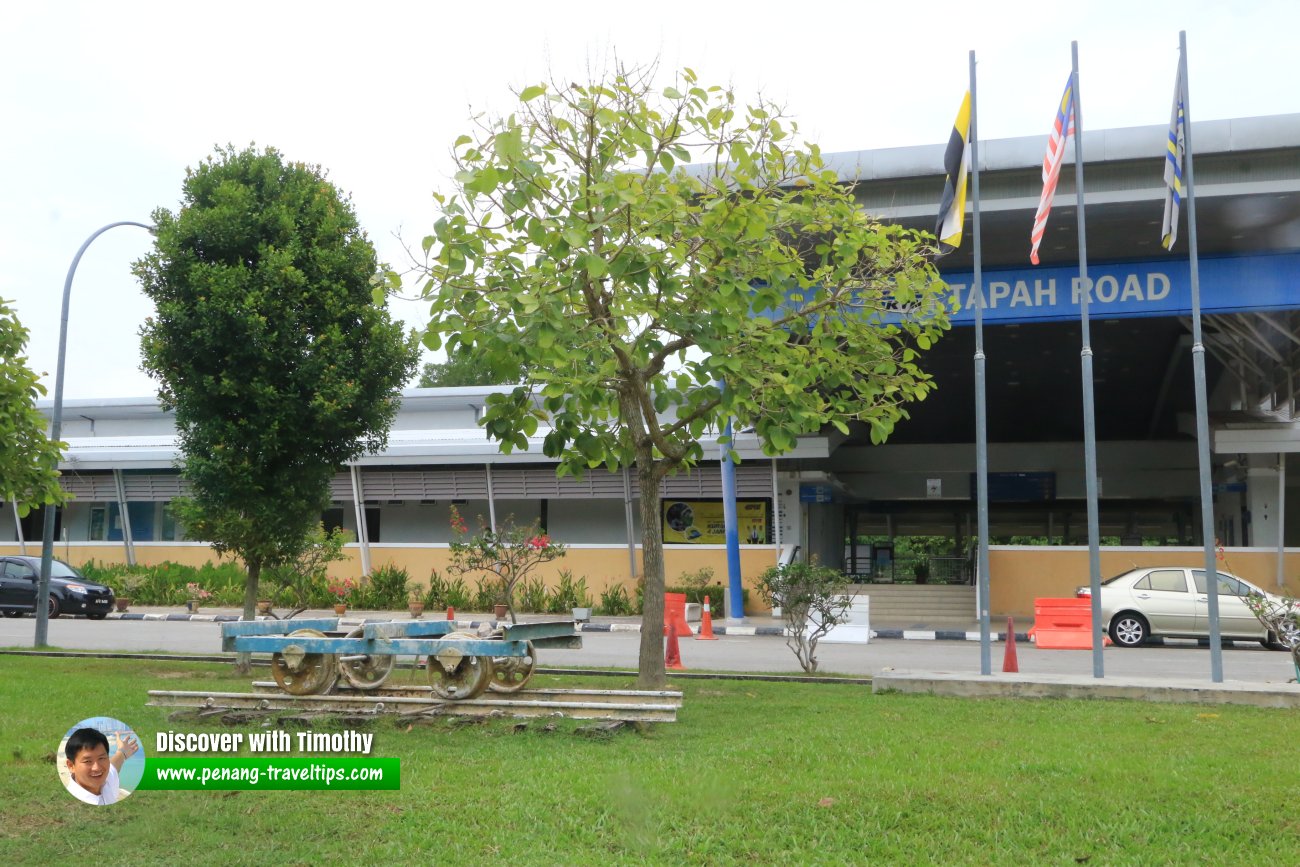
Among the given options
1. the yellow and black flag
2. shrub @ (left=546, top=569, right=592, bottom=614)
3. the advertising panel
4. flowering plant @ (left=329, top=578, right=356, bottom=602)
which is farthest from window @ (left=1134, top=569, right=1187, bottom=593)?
flowering plant @ (left=329, top=578, right=356, bottom=602)

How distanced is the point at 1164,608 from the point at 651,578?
12.9m

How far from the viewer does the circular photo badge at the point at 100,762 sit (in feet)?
20.0

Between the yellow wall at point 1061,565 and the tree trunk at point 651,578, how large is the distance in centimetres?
1671

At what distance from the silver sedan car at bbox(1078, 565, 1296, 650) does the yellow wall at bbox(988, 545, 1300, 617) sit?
5622 mm

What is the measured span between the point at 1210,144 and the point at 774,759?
1637 cm

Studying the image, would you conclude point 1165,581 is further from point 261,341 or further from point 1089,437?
point 261,341

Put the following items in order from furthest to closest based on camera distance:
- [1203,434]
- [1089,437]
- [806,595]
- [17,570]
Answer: [17,570]
[806,595]
[1089,437]
[1203,434]

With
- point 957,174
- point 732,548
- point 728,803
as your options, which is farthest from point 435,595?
point 728,803

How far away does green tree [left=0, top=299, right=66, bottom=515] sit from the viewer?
13.5 m

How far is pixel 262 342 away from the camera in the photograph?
13.8 metres

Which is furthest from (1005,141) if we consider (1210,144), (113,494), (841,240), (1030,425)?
(113,494)

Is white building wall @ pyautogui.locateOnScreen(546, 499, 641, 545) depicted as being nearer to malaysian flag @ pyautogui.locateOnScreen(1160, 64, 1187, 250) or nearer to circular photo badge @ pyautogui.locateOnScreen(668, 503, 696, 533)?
circular photo badge @ pyautogui.locateOnScreen(668, 503, 696, 533)

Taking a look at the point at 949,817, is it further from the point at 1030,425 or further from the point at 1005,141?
the point at 1030,425

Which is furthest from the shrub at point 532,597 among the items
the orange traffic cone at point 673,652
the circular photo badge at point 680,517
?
the orange traffic cone at point 673,652
